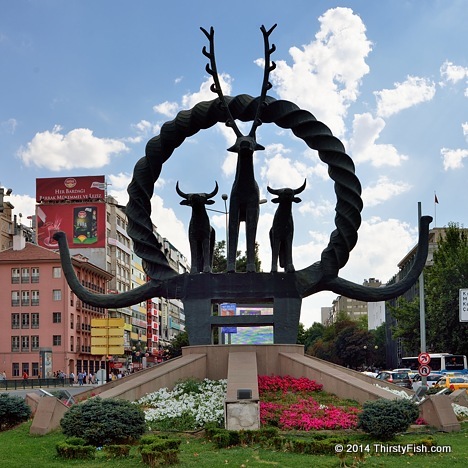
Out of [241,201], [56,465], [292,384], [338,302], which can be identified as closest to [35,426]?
[56,465]

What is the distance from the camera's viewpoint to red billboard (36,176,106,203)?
81062mm

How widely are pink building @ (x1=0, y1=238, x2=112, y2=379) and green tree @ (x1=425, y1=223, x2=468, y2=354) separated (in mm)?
36124

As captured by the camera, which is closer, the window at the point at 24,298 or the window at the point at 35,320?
the window at the point at 35,320

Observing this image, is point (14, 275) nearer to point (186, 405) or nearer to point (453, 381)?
point (453, 381)

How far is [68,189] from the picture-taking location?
81.3 metres

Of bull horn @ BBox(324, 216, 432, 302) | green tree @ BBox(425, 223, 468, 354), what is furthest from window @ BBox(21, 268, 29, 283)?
bull horn @ BBox(324, 216, 432, 302)

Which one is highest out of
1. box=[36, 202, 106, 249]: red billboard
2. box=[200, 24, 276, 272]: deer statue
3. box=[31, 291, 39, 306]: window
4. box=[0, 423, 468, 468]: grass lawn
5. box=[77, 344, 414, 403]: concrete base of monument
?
box=[36, 202, 106, 249]: red billboard

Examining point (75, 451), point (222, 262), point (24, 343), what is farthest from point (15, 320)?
point (75, 451)

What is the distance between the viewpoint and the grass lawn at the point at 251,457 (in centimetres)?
1194

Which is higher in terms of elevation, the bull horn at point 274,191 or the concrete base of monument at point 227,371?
the bull horn at point 274,191

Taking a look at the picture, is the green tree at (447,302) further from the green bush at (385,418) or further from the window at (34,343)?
the window at (34,343)

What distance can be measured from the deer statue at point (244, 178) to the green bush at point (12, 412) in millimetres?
8234

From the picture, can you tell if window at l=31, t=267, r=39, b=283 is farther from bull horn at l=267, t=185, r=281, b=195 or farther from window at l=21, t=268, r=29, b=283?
bull horn at l=267, t=185, r=281, b=195

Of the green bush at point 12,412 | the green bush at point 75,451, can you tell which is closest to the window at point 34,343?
the green bush at point 12,412
